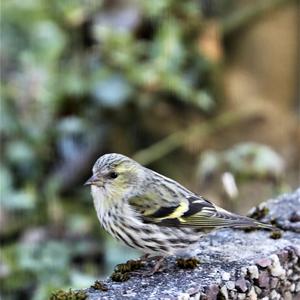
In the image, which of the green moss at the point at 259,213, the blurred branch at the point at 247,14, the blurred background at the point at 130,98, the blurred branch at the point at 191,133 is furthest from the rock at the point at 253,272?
the blurred branch at the point at 247,14

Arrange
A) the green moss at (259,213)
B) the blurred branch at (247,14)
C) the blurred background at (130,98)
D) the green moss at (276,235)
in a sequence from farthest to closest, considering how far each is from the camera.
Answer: the blurred branch at (247,14), the blurred background at (130,98), the green moss at (259,213), the green moss at (276,235)

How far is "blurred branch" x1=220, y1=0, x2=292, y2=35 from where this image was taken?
7152 mm

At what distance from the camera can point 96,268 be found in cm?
536

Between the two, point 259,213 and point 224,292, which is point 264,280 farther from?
point 259,213

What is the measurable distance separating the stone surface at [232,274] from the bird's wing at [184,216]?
4.8 inches

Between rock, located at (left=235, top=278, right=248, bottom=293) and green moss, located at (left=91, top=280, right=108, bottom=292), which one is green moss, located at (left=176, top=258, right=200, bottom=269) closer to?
rock, located at (left=235, top=278, right=248, bottom=293)

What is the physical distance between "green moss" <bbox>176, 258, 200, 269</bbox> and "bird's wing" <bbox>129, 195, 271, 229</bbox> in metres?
0.13

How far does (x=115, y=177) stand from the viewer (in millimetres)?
3195

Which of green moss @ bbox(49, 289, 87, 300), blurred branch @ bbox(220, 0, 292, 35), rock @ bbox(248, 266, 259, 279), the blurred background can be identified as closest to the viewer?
green moss @ bbox(49, 289, 87, 300)

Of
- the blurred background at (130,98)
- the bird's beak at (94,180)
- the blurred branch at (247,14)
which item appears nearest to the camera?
the bird's beak at (94,180)

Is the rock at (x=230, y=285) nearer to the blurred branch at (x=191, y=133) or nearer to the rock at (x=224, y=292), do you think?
the rock at (x=224, y=292)

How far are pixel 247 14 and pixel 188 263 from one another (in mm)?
4436

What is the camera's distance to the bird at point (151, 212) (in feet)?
10.1

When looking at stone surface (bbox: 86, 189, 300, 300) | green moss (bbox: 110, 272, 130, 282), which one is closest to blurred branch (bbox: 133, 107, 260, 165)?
stone surface (bbox: 86, 189, 300, 300)
